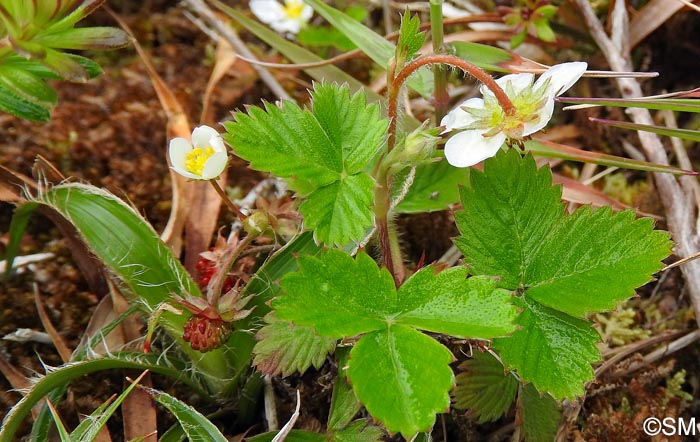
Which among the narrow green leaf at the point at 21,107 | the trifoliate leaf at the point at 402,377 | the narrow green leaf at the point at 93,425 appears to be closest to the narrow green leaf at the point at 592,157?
the trifoliate leaf at the point at 402,377

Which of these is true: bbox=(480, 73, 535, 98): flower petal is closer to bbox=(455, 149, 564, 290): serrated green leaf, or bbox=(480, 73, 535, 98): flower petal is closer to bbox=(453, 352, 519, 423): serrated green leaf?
bbox=(455, 149, 564, 290): serrated green leaf

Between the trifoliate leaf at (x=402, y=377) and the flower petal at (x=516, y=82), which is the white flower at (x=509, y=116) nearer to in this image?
the flower petal at (x=516, y=82)

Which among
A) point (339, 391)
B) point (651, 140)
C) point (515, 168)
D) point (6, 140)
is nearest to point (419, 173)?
point (515, 168)

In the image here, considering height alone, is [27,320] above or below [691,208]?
below

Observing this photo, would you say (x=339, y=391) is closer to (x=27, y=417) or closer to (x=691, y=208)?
(x=27, y=417)

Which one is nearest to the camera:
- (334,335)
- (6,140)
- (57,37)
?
(334,335)

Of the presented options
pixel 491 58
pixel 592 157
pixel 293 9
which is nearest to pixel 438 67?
pixel 491 58
